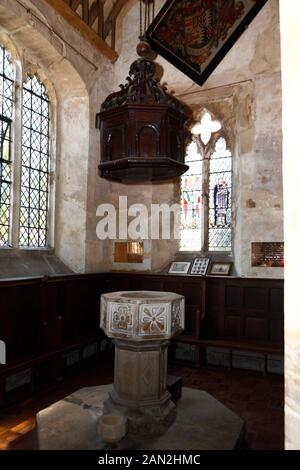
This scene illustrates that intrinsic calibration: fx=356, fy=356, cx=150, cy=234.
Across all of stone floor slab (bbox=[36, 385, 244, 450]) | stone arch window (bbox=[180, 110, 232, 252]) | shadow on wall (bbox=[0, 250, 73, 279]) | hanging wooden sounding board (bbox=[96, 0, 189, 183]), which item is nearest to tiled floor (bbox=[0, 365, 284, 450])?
stone floor slab (bbox=[36, 385, 244, 450])

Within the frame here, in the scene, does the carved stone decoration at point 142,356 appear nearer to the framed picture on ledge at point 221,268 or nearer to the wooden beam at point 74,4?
the framed picture on ledge at point 221,268

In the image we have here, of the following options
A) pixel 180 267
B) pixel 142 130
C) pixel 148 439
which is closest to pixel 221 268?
pixel 180 267

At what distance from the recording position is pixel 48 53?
210 inches

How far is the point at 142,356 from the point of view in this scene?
3.05 metres

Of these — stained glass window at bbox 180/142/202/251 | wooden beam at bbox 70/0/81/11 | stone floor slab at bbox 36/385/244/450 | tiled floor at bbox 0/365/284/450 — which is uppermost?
wooden beam at bbox 70/0/81/11

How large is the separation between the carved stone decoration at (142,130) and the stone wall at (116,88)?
164cm

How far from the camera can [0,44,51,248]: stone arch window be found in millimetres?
4906

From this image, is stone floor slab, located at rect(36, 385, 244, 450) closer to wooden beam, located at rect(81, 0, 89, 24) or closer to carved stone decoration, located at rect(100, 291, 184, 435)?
carved stone decoration, located at rect(100, 291, 184, 435)

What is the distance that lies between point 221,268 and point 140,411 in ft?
9.80

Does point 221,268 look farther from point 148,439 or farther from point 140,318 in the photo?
point 148,439

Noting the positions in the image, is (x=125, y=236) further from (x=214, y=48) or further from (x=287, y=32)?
(x=287, y=32)

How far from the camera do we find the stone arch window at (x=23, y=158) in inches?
193

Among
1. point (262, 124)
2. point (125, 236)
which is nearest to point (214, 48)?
point (262, 124)

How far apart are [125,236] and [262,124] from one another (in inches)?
114
